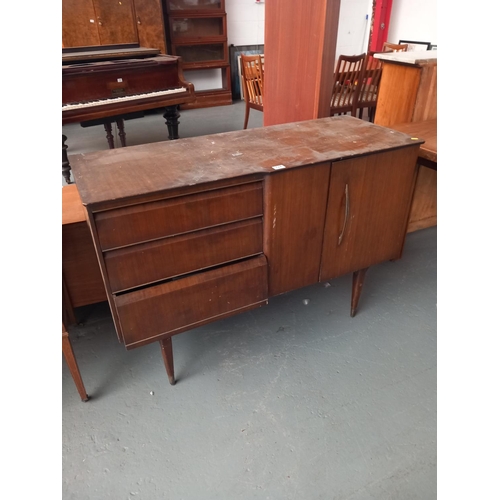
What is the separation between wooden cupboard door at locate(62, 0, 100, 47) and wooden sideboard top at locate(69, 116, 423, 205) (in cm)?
374

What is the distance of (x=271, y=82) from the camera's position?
2.31 metres

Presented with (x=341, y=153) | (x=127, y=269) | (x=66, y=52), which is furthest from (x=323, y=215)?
(x=66, y=52)

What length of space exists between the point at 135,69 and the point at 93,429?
259cm

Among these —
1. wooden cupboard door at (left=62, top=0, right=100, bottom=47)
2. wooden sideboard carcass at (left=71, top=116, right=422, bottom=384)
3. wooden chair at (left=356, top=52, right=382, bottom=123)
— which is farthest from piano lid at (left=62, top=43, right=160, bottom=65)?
wooden sideboard carcass at (left=71, top=116, right=422, bottom=384)

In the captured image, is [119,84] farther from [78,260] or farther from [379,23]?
[379,23]

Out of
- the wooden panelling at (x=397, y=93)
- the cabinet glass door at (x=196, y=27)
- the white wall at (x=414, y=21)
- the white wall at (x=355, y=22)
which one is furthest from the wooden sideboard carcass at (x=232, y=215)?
the white wall at (x=414, y=21)

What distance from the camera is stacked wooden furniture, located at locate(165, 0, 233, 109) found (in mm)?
5027

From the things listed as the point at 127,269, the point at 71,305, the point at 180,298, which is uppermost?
the point at 127,269

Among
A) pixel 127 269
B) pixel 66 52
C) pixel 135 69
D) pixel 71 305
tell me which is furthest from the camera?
pixel 66 52

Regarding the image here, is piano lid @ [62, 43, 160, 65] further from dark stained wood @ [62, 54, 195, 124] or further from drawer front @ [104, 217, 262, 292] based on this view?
drawer front @ [104, 217, 262, 292]

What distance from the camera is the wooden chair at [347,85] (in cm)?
352

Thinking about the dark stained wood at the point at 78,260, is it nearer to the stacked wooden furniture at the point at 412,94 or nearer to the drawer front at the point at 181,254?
the drawer front at the point at 181,254

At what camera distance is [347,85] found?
11.9 ft
